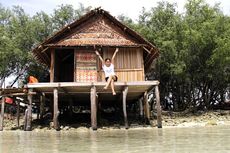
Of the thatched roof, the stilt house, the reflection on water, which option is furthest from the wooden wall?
the reflection on water

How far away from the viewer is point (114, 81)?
17.2 metres

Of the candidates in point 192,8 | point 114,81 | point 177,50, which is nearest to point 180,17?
point 192,8

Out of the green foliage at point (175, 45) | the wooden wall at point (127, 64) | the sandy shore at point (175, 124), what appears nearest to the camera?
the sandy shore at point (175, 124)

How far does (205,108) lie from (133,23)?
31.3 feet

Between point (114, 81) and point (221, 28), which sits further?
point (221, 28)

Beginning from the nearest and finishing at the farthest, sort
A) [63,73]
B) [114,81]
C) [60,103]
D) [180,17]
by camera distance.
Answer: [114,81] → [63,73] → [60,103] → [180,17]

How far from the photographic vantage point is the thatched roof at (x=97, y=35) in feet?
60.9

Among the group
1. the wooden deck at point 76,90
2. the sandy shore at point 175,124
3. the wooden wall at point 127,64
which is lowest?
the sandy shore at point 175,124

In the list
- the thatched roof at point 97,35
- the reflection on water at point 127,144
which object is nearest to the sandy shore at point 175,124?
the thatched roof at point 97,35

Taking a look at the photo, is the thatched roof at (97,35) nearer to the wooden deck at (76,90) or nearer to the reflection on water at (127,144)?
the wooden deck at (76,90)

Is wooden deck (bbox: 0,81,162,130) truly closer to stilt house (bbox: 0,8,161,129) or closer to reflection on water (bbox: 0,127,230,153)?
stilt house (bbox: 0,8,161,129)

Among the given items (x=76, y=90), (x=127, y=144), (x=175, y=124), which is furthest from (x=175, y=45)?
(x=127, y=144)

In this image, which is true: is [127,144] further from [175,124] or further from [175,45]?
[175,45]

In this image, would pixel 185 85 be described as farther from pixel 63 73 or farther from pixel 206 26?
pixel 63 73
